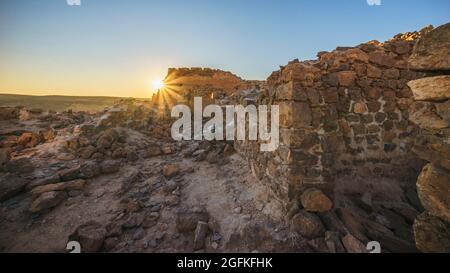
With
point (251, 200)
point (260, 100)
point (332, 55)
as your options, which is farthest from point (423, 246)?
point (260, 100)

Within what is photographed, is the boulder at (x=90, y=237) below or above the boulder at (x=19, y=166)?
below

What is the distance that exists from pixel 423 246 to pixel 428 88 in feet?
3.96

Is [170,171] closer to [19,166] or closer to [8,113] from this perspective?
[19,166]

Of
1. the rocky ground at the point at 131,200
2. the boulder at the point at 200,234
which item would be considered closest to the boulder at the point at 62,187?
the rocky ground at the point at 131,200

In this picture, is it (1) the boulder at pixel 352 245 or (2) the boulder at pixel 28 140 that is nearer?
(1) the boulder at pixel 352 245

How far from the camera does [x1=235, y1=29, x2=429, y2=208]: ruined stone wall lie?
9.78 ft

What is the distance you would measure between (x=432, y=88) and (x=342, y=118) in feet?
6.97

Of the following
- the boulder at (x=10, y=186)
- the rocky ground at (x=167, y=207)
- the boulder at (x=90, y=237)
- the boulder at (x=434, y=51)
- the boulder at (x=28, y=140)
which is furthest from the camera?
the boulder at (x=28, y=140)

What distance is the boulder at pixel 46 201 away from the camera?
389 centimetres

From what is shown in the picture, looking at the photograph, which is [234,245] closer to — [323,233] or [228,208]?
[228,208]

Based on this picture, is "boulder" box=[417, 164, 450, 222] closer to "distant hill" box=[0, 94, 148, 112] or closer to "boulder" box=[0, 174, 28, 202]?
"boulder" box=[0, 174, 28, 202]

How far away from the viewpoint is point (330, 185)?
302 centimetres

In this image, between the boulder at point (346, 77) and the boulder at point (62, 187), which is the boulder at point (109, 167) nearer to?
the boulder at point (62, 187)

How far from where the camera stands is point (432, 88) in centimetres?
135
